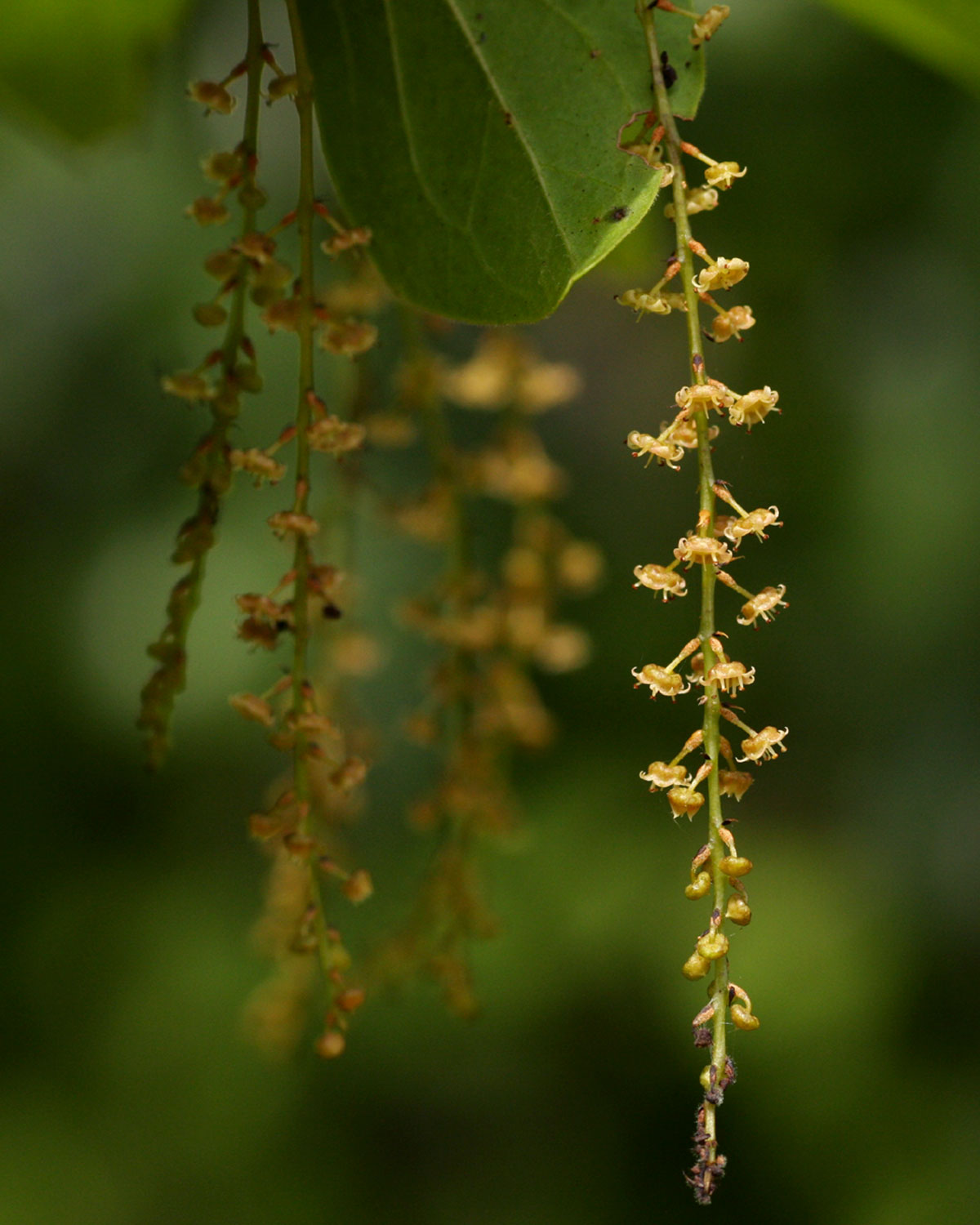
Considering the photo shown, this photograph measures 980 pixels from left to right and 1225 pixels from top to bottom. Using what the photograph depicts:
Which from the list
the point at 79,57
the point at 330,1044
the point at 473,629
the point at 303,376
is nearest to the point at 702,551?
the point at 303,376

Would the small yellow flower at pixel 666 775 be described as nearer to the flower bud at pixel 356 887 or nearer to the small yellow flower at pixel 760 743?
the small yellow flower at pixel 760 743

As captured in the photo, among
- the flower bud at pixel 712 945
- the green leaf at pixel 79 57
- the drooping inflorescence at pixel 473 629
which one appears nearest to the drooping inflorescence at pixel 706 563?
the flower bud at pixel 712 945

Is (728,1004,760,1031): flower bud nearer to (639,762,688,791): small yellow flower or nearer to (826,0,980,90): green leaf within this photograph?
(639,762,688,791): small yellow flower

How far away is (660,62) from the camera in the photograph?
604mm

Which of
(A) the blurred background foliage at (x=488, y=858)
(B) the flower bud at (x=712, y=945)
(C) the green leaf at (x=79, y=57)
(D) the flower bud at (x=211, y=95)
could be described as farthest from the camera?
(A) the blurred background foliage at (x=488, y=858)

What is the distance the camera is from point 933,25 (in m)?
0.75

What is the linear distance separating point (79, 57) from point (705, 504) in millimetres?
734

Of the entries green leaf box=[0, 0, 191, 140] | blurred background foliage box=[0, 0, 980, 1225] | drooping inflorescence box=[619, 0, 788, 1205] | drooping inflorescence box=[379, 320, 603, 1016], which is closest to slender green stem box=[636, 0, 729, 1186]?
drooping inflorescence box=[619, 0, 788, 1205]

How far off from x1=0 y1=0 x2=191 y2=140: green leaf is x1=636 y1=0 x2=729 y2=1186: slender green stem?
21.3 inches

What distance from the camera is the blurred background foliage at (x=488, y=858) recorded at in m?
1.95

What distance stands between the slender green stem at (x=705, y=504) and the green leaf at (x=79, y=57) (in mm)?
540

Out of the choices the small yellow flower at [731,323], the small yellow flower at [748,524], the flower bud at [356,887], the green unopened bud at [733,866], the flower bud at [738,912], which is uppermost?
the small yellow flower at [731,323]

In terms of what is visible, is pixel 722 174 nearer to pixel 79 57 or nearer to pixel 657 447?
pixel 657 447

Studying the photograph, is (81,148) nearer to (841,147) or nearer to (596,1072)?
(841,147)
